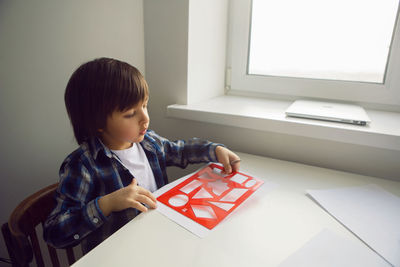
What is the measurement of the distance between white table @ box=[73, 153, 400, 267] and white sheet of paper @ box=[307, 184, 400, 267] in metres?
0.03

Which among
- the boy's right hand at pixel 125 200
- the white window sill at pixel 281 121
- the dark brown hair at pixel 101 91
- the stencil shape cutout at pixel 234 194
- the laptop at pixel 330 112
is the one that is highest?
the dark brown hair at pixel 101 91

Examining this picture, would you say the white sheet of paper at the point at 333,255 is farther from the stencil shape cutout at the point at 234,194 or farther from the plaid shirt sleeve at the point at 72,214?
the plaid shirt sleeve at the point at 72,214

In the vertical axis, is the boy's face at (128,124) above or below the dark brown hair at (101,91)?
below

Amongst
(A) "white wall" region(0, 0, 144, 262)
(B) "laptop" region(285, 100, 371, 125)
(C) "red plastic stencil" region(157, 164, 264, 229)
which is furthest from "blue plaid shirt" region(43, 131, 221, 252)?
(A) "white wall" region(0, 0, 144, 262)

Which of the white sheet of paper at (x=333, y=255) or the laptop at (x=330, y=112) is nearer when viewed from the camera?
the white sheet of paper at (x=333, y=255)

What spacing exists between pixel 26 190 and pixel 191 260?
1.03m

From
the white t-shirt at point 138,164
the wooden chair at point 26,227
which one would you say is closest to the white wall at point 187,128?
the white t-shirt at point 138,164

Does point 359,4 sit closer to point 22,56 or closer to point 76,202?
point 76,202

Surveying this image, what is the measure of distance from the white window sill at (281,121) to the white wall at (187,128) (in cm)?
6

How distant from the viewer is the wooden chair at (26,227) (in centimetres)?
57

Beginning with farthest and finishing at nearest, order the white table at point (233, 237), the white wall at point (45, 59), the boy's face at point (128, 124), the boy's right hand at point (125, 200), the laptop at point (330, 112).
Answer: the white wall at point (45, 59) → the laptop at point (330, 112) → the boy's face at point (128, 124) → the boy's right hand at point (125, 200) → the white table at point (233, 237)

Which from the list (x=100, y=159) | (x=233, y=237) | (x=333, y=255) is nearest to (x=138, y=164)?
(x=100, y=159)

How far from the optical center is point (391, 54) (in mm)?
992

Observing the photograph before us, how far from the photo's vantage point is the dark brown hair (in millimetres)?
698
